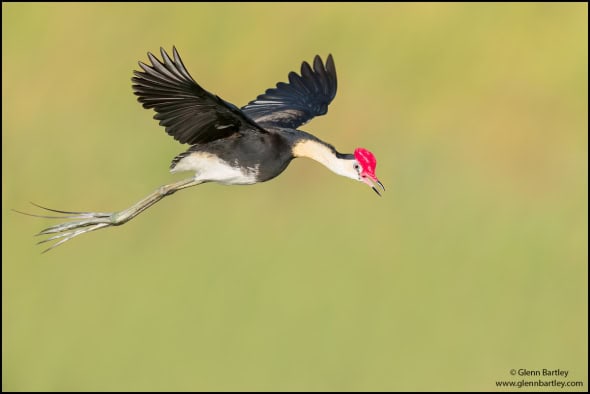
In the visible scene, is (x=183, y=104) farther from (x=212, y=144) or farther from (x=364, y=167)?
(x=364, y=167)

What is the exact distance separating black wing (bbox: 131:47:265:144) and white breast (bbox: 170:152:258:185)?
136 mm

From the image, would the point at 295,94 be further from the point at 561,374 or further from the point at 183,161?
the point at 561,374

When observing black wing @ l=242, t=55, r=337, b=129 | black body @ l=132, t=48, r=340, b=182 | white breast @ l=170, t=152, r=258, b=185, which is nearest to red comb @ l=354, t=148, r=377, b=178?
black body @ l=132, t=48, r=340, b=182

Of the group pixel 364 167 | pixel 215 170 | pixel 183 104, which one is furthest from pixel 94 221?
pixel 364 167

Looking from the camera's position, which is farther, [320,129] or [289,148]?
[320,129]

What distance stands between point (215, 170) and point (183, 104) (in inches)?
23.3

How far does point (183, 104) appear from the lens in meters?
6.49

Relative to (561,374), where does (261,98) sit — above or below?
above

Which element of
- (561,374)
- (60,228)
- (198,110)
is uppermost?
(198,110)

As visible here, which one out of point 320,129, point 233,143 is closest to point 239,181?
point 233,143

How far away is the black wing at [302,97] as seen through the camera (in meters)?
8.12

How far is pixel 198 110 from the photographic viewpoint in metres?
6.57

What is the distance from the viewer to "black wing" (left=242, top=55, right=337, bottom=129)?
26.6 feet

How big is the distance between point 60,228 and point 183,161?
3.24ft
